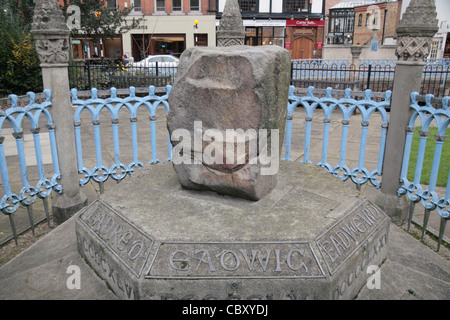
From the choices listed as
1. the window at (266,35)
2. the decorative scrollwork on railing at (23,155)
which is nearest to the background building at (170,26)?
the window at (266,35)

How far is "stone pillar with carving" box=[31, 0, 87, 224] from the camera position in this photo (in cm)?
378

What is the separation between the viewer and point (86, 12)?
52.1 ft

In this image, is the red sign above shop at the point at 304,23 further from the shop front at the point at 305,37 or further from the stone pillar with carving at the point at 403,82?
the stone pillar with carving at the point at 403,82

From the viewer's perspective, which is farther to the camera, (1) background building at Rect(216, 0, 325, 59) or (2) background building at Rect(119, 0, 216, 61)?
(1) background building at Rect(216, 0, 325, 59)

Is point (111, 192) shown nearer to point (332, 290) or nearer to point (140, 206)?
point (140, 206)

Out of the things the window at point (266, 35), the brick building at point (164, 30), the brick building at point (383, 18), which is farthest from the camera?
the brick building at point (383, 18)

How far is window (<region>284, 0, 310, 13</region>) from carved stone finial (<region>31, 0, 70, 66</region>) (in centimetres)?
3032

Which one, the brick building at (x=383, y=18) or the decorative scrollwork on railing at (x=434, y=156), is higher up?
the brick building at (x=383, y=18)

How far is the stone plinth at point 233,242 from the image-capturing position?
234 cm

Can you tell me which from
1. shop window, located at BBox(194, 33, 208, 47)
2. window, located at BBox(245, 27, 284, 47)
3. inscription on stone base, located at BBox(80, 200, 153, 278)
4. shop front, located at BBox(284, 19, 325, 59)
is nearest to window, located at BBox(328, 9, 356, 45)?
shop front, located at BBox(284, 19, 325, 59)

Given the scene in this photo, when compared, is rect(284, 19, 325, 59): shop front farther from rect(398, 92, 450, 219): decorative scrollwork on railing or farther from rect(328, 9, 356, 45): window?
rect(398, 92, 450, 219): decorative scrollwork on railing

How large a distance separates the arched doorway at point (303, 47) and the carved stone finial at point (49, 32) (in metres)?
30.6

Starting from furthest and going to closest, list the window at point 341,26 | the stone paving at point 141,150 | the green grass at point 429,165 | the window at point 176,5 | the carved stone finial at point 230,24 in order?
the window at point 341,26 < the window at point 176,5 < the carved stone finial at point 230,24 < the green grass at point 429,165 < the stone paving at point 141,150
